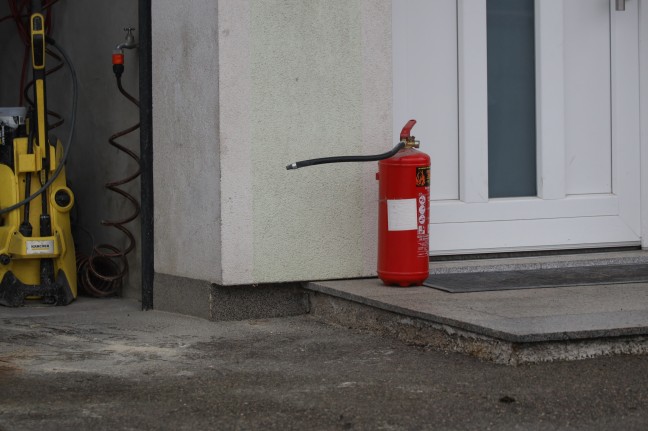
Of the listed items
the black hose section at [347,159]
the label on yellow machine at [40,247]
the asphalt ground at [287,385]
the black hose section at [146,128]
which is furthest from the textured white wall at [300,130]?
the label on yellow machine at [40,247]

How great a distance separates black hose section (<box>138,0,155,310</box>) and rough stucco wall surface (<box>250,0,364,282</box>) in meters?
0.78

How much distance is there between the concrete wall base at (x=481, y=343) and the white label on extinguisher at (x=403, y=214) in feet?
1.33

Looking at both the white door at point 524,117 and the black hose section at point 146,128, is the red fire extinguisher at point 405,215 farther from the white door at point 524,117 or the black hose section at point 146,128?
the black hose section at point 146,128

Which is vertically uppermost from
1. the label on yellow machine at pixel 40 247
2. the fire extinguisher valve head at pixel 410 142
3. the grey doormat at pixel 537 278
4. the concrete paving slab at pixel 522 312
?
the fire extinguisher valve head at pixel 410 142

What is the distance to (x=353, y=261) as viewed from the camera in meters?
5.55

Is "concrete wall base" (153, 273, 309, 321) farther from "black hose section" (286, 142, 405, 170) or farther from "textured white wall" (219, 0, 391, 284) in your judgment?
"black hose section" (286, 142, 405, 170)

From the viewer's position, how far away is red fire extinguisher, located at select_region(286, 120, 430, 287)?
518 cm

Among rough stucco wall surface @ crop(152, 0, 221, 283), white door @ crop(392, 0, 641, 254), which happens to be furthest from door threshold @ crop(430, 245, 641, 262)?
rough stucco wall surface @ crop(152, 0, 221, 283)

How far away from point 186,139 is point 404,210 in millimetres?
1148

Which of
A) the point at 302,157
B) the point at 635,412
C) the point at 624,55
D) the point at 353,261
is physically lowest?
the point at 635,412

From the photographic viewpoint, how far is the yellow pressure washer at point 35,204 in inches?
242

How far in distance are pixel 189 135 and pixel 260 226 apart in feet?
1.92

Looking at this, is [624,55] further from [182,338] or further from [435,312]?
[182,338]

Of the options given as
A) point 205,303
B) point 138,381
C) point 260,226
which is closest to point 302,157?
point 260,226
